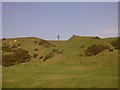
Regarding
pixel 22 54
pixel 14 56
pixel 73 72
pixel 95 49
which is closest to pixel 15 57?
pixel 14 56

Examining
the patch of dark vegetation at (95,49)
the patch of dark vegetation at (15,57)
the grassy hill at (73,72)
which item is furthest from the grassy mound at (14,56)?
the patch of dark vegetation at (95,49)

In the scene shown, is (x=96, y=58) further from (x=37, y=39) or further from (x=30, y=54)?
(x=37, y=39)

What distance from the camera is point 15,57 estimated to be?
169 ft

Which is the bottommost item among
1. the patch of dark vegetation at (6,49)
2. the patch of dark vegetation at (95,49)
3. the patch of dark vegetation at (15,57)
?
the patch of dark vegetation at (15,57)

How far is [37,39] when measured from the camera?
6800 centimetres

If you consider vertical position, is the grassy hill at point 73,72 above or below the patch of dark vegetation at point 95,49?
below

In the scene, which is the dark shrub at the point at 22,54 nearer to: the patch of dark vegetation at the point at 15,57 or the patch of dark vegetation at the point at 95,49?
the patch of dark vegetation at the point at 15,57

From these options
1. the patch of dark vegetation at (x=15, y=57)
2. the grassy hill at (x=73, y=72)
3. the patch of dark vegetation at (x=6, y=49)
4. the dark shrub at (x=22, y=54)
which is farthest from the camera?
the patch of dark vegetation at (x=6, y=49)

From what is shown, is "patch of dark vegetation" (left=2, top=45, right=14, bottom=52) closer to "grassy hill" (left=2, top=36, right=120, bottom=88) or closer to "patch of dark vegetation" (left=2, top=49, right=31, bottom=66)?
"patch of dark vegetation" (left=2, top=49, right=31, bottom=66)

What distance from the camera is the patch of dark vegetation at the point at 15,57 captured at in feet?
160

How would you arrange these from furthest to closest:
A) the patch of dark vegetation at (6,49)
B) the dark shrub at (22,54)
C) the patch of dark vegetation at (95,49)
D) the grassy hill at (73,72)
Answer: the patch of dark vegetation at (6,49) → the dark shrub at (22,54) → the patch of dark vegetation at (95,49) → the grassy hill at (73,72)

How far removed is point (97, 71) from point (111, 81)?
17.7 feet

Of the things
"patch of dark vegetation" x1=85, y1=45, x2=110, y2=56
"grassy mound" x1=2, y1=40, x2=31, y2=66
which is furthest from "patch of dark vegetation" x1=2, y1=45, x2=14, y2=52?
"patch of dark vegetation" x1=85, y1=45, x2=110, y2=56

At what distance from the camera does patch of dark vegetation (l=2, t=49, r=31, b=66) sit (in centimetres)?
4884
